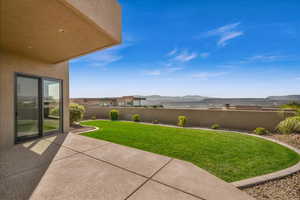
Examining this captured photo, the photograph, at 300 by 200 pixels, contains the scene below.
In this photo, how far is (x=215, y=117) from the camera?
27.5ft

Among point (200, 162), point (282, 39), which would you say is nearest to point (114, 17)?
point (200, 162)

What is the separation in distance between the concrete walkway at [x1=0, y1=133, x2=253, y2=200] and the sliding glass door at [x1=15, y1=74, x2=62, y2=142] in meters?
1.53

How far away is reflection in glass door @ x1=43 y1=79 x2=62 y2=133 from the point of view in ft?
18.3

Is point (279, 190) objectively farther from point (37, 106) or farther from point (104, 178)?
point (37, 106)

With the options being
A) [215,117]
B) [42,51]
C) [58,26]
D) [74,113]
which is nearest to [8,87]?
[42,51]

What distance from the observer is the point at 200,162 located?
10.8 ft

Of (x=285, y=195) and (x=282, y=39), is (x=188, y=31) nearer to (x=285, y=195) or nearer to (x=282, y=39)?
(x=282, y=39)

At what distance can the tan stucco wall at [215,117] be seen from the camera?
7035mm

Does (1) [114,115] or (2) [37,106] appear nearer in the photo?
(2) [37,106]

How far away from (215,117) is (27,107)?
9.16 meters

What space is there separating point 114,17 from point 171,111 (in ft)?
24.4

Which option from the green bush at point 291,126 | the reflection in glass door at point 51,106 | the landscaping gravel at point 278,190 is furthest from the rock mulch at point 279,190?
the reflection in glass door at point 51,106

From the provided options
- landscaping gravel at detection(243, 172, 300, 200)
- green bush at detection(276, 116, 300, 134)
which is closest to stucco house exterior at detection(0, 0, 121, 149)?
landscaping gravel at detection(243, 172, 300, 200)

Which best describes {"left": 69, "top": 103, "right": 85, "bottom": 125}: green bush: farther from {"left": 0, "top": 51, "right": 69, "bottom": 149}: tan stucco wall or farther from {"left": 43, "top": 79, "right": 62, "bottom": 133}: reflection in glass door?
{"left": 0, "top": 51, "right": 69, "bottom": 149}: tan stucco wall
